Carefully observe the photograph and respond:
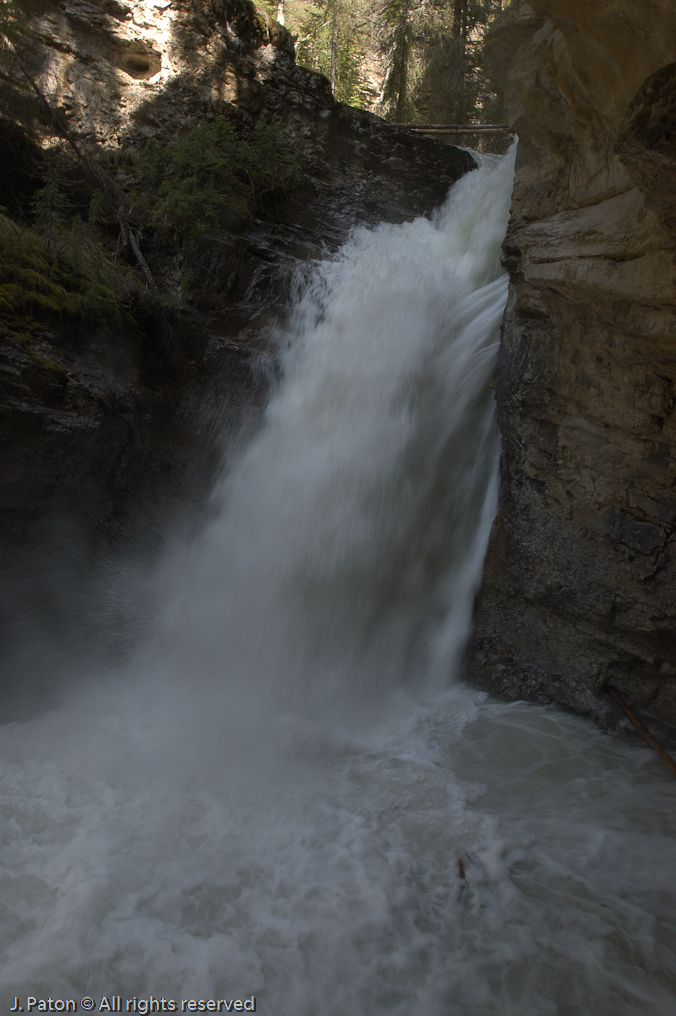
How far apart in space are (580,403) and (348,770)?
11.1 feet

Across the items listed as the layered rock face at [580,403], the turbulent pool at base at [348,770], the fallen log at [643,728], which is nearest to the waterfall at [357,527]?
the turbulent pool at base at [348,770]

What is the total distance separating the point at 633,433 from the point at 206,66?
9030mm

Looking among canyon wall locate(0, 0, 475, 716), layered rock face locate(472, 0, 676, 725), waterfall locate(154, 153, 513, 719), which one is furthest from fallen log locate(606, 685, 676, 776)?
canyon wall locate(0, 0, 475, 716)

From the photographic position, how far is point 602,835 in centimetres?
364

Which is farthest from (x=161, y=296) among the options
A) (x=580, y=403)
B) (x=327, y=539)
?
(x=580, y=403)

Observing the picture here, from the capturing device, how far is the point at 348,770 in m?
4.41

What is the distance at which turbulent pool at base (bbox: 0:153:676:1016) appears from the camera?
2879mm

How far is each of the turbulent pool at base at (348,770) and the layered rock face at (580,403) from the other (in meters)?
0.44

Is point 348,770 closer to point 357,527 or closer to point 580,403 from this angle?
point 357,527

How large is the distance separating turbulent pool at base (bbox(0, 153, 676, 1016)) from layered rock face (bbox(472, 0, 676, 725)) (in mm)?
439

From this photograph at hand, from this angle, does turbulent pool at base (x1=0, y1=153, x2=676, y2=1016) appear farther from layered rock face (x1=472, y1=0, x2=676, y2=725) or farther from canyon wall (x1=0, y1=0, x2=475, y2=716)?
canyon wall (x1=0, y1=0, x2=475, y2=716)

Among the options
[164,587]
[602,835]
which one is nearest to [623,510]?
[602,835]

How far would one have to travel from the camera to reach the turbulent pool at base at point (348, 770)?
113 inches

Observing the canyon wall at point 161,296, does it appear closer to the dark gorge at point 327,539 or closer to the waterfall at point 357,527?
the dark gorge at point 327,539
